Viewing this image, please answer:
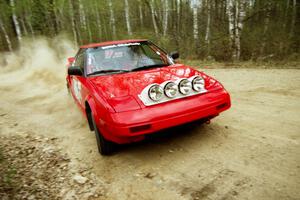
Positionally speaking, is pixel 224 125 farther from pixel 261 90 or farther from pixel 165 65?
pixel 261 90

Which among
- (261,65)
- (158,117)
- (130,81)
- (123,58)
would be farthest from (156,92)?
(261,65)

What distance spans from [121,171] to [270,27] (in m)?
14.7

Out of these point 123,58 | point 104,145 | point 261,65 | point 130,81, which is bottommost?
point 104,145

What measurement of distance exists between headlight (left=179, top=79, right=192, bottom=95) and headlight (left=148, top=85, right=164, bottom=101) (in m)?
0.26

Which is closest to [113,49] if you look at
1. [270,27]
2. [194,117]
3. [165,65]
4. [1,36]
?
[165,65]

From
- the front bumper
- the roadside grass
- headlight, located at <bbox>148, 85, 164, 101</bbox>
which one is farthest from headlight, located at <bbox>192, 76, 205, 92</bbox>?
the roadside grass

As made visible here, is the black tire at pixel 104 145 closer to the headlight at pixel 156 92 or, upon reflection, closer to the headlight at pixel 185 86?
the headlight at pixel 156 92

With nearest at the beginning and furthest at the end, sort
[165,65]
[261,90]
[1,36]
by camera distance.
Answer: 1. [165,65]
2. [261,90]
3. [1,36]

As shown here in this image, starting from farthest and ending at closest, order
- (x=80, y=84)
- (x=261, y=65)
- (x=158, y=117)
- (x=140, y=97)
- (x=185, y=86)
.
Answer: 1. (x=261, y=65)
2. (x=80, y=84)
3. (x=185, y=86)
4. (x=140, y=97)
5. (x=158, y=117)

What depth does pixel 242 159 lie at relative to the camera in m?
3.02

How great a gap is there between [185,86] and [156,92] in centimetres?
41

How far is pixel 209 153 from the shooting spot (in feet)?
10.7

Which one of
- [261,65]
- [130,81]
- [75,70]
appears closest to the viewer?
[130,81]

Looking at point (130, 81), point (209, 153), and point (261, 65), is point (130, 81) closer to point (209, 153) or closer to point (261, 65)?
point (209, 153)
